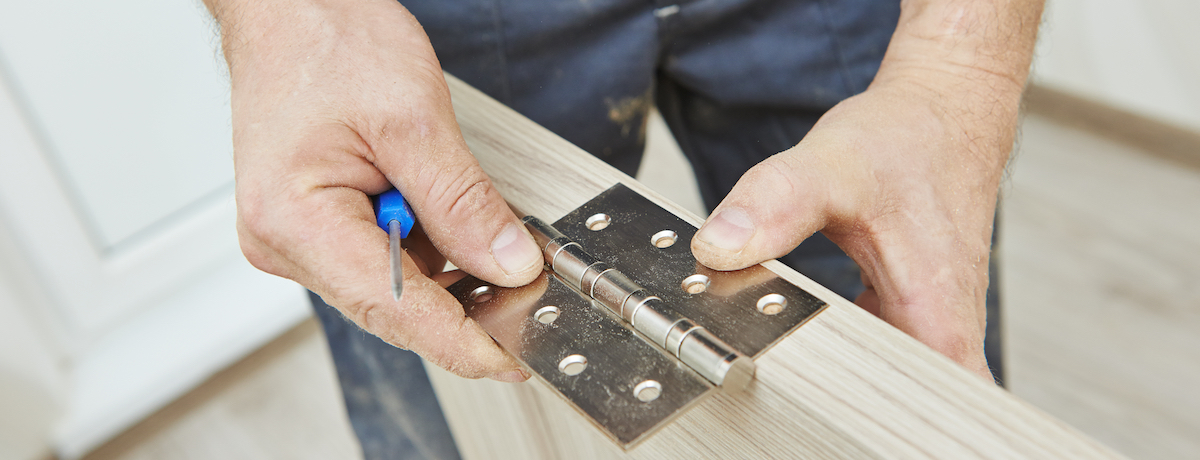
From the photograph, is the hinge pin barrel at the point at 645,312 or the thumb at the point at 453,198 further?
the thumb at the point at 453,198

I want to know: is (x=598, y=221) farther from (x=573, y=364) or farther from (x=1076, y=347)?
(x=1076, y=347)

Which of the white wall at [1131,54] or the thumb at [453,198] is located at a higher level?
the thumb at [453,198]

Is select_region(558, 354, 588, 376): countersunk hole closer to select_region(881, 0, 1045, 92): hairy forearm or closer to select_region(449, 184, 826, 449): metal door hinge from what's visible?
select_region(449, 184, 826, 449): metal door hinge

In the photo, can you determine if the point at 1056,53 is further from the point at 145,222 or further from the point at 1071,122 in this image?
the point at 145,222

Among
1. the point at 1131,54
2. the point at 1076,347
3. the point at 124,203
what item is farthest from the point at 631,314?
the point at 1131,54

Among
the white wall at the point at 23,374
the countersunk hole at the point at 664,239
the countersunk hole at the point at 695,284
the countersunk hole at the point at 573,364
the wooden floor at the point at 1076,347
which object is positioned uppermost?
the countersunk hole at the point at 664,239

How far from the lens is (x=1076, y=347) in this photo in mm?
1656

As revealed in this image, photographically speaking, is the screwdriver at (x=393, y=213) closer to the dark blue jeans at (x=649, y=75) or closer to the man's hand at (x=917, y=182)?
the man's hand at (x=917, y=182)

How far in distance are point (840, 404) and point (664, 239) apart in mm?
170

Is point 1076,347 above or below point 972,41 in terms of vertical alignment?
below

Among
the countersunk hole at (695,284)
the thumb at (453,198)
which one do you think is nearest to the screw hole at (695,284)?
the countersunk hole at (695,284)

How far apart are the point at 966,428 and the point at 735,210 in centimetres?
19

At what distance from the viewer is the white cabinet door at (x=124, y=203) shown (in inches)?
53.2

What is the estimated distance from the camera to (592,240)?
21.1 inches
